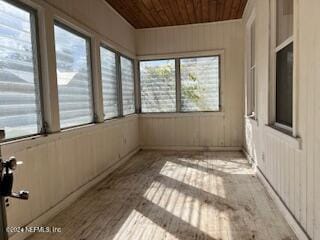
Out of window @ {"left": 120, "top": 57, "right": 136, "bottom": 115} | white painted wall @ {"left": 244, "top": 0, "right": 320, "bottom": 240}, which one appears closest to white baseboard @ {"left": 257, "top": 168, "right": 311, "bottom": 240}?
white painted wall @ {"left": 244, "top": 0, "right": 320, "bottom": 240}

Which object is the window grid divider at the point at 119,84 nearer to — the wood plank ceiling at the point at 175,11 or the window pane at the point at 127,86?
the window pane at the point at 127,86

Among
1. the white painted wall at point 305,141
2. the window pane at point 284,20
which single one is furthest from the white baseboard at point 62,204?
the window pane at point 284,20

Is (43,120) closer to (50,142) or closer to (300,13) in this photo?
(50,142)

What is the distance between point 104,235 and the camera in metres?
2.31

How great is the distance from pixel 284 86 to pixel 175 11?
2918mm

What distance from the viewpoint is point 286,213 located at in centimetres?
245

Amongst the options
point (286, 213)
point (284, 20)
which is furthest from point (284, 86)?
point (286, 213)

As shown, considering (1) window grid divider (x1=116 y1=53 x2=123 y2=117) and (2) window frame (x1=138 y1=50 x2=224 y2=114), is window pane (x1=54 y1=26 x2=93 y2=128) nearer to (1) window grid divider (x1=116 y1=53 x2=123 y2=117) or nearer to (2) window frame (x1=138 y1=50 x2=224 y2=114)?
(1) window grid divider (x1=116 y1=53 x2=123 y2=117)

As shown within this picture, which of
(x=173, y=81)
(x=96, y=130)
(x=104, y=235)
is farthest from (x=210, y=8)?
(x=104, y=235)

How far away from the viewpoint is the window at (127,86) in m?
5.37

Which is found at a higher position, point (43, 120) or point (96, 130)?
point (43, 120)

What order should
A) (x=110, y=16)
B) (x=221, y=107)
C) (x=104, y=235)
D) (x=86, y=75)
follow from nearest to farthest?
(x=104, y=235), (x=86, y=75), (x=110, y=16), (x=221, y=107)

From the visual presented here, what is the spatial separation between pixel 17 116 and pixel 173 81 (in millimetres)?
4098

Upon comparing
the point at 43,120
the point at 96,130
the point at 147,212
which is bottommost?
the point at 147,212
